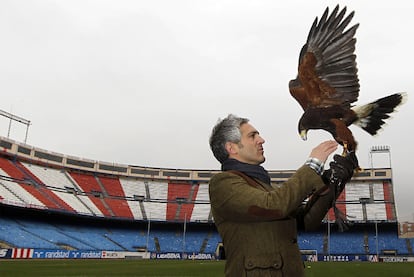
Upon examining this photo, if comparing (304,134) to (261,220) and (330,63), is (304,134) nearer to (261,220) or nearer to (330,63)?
(330,63)

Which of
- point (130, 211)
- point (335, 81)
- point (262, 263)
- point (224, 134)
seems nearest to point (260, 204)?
point (262, 263)

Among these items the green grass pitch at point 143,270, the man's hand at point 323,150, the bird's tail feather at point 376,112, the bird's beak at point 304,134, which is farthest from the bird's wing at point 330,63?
the green grass pitch at point 143,270

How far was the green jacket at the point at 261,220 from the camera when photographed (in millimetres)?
2162

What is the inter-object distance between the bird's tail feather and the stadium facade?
39.3 meters

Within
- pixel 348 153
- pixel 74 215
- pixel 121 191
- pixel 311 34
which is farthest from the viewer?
pixel 121 191

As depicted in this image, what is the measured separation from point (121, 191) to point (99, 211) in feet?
24.7

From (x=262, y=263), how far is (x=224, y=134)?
953 millimetres

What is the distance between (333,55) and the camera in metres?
2.83

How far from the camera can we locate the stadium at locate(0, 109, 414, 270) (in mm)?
41781

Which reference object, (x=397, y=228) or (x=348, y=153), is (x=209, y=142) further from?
(x=397, y=228)

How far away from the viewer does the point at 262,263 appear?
2.26 m

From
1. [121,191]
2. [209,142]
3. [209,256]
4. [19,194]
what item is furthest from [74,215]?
[209,142]

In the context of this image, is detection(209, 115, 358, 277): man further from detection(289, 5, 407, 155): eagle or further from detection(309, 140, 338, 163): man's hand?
detection(289, 5, 407, 155): eagle

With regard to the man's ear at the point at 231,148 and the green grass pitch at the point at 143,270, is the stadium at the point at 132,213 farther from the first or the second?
the man's ear at the point at 231,148
